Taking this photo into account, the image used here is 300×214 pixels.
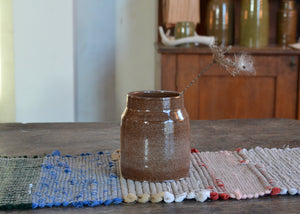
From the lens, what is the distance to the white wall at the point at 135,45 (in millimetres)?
2877

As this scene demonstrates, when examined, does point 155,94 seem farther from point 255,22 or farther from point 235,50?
point 255,22

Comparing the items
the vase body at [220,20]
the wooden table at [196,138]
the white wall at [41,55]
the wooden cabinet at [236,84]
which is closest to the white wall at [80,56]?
the white wall at [41,55]

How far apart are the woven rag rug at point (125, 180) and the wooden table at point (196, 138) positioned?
0.02m

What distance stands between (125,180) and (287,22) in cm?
212

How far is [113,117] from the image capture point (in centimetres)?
307

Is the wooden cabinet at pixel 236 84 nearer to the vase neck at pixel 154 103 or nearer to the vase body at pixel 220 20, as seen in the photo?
the vase body at pixel 220 20

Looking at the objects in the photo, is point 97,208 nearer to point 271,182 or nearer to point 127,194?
point 127,194

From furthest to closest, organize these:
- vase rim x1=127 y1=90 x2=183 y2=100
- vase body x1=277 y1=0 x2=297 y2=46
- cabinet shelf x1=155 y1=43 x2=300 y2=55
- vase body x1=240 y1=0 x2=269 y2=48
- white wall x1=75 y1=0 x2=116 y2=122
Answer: white wall x1=75 y1=0 x2=116 y2=122 < vase body x1=277 y1=0 x2=297 y2=46 < vase body x1=240 y1=0 x2=269 y2=48 < cabinet shelf x1=155 y1=43 x2=300 y2=55 < vase rim x1=127 y1=90 x2=183 y2=100

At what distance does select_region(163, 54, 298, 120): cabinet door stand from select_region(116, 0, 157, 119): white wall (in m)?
0.62

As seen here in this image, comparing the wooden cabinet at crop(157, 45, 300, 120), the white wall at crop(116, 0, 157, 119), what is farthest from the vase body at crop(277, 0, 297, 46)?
the white wall at crop(116, 0, 157, 119)

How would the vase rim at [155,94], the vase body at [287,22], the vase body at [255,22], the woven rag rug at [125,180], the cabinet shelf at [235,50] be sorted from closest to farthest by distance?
the woven rag rug at [125,180]
the vase rim at [155,94]
the cabinet shelf at [235,50]
the vase body at [255,22]
the vase body at [287,22]

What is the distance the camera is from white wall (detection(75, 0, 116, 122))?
286 centimetres

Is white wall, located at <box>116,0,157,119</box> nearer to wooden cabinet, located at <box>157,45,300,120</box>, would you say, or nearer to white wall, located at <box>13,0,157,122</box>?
white wall, located at <box>13,0,157,122</box>

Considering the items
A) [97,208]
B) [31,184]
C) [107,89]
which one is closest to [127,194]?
[97,208]
